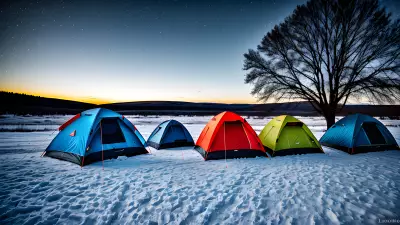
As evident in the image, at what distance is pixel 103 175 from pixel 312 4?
13.7 m

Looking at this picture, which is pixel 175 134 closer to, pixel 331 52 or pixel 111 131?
pixel 111 131

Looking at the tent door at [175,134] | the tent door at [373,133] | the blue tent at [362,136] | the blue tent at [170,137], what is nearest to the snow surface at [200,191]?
the blue tent at [362,136]

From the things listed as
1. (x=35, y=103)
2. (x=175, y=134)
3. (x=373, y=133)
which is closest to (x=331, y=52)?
→ (x=373, y=133)

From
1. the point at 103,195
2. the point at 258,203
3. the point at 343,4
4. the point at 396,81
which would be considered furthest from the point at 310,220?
the point at 343,4

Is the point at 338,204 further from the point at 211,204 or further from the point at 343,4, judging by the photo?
the point at 343,4

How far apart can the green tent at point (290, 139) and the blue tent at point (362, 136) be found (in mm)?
1514

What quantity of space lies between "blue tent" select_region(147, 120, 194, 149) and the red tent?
7.83ft

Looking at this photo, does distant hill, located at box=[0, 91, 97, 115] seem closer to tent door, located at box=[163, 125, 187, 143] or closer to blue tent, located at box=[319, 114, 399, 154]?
tent door, located at box=[163, 125, 187, 143]

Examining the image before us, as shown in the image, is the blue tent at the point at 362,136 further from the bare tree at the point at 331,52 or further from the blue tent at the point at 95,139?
the blue tent at the point at 95,139

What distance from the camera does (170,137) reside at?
31.1ft

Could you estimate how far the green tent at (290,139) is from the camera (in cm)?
771

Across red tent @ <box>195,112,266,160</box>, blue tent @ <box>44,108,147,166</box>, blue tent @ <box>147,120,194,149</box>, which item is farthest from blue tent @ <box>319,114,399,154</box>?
blue tent @ <box>44,108,147,166</box>

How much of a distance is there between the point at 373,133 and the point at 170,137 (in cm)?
1026

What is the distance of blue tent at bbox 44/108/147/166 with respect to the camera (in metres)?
6.45
